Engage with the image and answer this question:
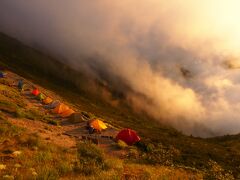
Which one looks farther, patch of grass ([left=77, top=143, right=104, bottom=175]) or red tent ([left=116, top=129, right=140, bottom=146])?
red tent ([left=116, top=129, right=140, bottom=146])

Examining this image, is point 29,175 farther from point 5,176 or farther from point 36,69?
point 36,69

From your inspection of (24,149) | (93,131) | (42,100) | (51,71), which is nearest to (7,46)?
(51,71)

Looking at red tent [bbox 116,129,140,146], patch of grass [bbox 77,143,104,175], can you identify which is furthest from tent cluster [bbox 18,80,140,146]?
patch of grass [bbox 77,143,104,175]

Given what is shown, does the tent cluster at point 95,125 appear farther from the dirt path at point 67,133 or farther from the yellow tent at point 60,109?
the dirt path at point 67,133

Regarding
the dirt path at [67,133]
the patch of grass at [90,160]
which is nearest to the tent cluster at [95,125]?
the dirt path at [67,133]

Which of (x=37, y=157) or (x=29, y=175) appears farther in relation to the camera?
(x=37, y=157)

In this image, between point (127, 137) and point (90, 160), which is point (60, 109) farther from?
point (90, 160)

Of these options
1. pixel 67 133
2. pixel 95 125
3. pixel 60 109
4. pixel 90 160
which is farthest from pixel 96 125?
pixel 90 160

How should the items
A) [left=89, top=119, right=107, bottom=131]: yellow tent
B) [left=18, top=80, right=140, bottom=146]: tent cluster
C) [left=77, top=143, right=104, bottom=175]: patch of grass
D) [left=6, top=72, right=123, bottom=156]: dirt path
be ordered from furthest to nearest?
1. [left=89, top=119, right=107, bottom=131]: yellow tent
2. [left=18, top=80, right=140, bottom=146]: tent cluster
3. [left=6, top=72, right=123, bottom=156]: dirt path
4. [left=77, top=143, right=104, bottom=175]: patch of grass

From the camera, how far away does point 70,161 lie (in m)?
14.8

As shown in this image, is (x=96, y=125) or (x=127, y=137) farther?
(x=96, y=125)

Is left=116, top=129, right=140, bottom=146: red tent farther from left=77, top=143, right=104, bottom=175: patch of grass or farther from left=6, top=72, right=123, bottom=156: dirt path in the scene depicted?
left=77, top=143, right=104, bottom=175: patch of grass

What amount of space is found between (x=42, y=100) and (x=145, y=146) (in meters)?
32.1

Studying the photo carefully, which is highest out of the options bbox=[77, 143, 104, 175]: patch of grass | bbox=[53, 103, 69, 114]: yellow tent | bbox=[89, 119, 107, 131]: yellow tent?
bbox=[53, 103, 69, 114]: yellow tent
